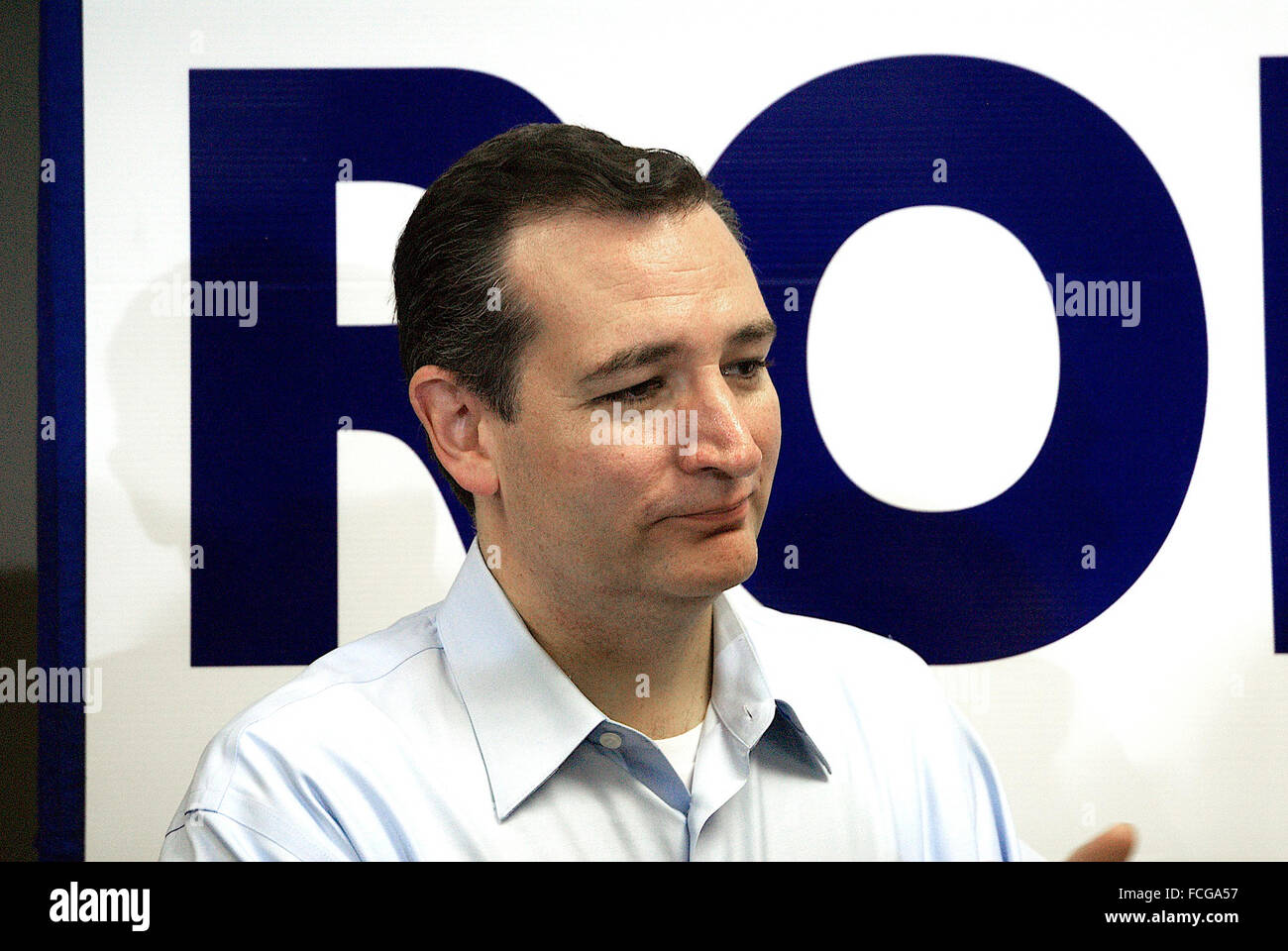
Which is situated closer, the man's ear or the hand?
the man's ear

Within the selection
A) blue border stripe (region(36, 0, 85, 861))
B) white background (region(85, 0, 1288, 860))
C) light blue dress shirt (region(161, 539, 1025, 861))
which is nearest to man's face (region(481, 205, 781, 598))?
light blue dress shirt (region(161, 539, 1025, 861))

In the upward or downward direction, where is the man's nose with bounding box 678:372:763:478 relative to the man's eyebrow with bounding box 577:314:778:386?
downward

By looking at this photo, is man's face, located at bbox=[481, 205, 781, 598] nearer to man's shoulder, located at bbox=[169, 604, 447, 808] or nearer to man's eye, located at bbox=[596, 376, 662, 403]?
man's eye, located at bbox=[596, 376, 662, 403]

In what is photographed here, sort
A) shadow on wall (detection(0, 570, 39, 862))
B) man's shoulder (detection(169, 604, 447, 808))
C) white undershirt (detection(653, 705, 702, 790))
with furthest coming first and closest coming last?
shadow on wall (detection(0, 570, 39, 862))
white undershirt (detection(653, 705, 702, 790))
man's shoulder (detection(169, 604, 447, 808))

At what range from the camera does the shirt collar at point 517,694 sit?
1.01 m

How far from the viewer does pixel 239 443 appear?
4.21 ft

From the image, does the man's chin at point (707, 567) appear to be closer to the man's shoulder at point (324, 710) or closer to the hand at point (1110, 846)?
the man's shoulder at point (324, 710)

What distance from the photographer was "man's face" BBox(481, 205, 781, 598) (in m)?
1.02

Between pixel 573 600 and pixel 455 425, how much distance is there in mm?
227

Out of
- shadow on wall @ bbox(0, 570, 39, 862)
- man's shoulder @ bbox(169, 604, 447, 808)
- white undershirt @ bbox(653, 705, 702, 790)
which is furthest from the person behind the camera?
shadow on wall @ bbox(0, 570, 39, 862)
